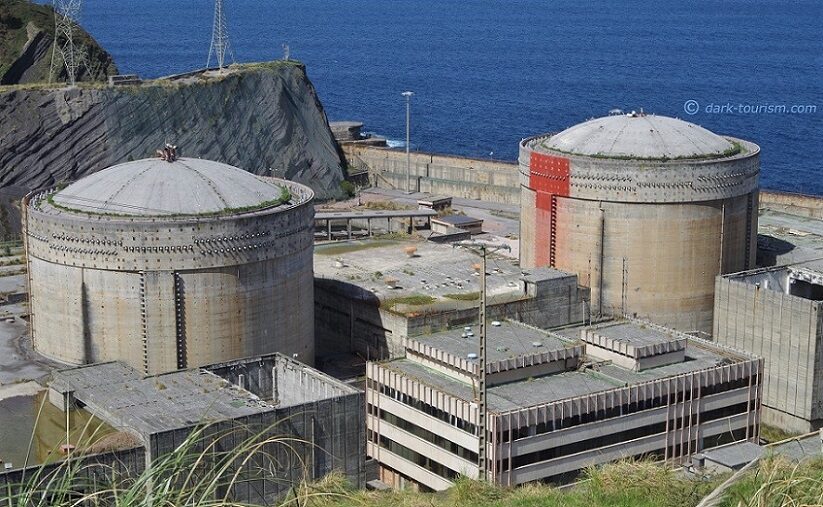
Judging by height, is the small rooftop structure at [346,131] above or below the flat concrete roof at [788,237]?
above

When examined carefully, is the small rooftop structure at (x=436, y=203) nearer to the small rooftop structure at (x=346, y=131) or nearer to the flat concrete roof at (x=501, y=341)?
the small rooftop structure at (x=346, y=131)

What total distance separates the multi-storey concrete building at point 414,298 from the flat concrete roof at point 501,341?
5273 millimetres

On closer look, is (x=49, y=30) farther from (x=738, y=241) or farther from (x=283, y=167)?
(x=738, y=241)

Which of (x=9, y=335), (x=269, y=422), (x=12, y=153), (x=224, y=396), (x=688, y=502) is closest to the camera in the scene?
(x=688, y=502)

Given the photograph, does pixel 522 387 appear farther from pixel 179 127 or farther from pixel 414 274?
pixel 179 127

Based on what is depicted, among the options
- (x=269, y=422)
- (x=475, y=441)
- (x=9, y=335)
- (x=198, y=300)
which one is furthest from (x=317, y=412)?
(x=9, y=335)

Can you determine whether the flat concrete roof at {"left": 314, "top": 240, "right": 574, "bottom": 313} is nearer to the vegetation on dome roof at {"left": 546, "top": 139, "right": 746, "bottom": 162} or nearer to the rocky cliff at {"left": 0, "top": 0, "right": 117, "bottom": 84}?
the vegetation on dome roof at {"left": 546, "top": 139, "right": 746, "bottom": 162}

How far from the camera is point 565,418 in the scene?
5353 centimetres

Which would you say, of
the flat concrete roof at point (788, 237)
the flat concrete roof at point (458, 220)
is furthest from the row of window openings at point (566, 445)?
the flat concrete roof at point (458, 220)

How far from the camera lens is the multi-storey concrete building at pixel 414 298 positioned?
6819cm

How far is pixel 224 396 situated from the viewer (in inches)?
1978

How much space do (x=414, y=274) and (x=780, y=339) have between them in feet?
65.3

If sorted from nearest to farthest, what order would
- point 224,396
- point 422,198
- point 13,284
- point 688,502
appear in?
point 688,502
point 224,396
point 13,284
point 422,198

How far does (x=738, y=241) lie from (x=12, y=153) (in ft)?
180
